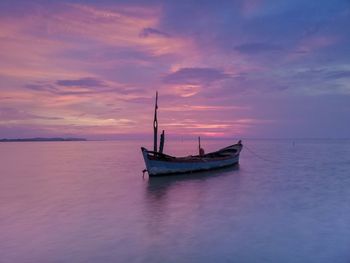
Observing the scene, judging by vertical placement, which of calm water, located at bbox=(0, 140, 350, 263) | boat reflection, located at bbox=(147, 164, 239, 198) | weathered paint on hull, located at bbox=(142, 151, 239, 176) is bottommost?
calm water, located at bbox=(0, 140, 350, 263)

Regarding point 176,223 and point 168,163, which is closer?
point 176,223

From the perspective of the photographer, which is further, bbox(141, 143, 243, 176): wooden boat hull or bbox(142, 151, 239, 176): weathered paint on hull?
bbox(142, 151, 239, 176): weathered paint on hull

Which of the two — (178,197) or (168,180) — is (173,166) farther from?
(178,197)

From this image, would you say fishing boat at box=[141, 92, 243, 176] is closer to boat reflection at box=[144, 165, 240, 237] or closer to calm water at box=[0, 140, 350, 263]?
boat reflection at box=[144, 165, 240, 237]

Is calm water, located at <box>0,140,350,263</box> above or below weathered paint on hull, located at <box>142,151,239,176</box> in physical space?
below

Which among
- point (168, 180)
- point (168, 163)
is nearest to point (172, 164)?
point (168, 163)

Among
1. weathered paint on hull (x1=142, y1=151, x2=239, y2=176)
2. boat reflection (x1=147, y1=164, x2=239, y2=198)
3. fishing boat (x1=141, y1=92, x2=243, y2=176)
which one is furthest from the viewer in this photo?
weathered paint on hull (x1=142, y1=151, x2=239, y2=176)

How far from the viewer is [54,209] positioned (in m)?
17.3

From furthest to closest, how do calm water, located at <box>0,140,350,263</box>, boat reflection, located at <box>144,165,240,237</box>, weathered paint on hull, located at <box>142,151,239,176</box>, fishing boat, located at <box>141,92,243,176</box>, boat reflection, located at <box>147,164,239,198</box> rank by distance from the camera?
weathered paint on hull, located at <box>142,151,239,176</box>
fishing boat, located at <box>141,92,243,176</box>
boat reflection, located at <box>147,164,239,198</box>
boat reflection, located at <box>144,165,240,237</box>
calm water, located at <box>0,140,350,263</box>

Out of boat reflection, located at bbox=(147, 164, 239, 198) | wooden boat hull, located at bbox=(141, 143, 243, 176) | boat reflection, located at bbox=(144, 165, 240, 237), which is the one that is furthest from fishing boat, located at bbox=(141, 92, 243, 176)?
boat reflection, located at bbox=(144, 165, 240, 237)

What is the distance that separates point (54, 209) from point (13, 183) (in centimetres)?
1272

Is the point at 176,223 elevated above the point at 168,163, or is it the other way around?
the point at 168,163

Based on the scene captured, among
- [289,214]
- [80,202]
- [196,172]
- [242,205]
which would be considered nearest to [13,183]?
[80,202]

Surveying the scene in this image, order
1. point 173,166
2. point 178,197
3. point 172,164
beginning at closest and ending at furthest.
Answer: point 178,197, point 172,164, point 173,166
